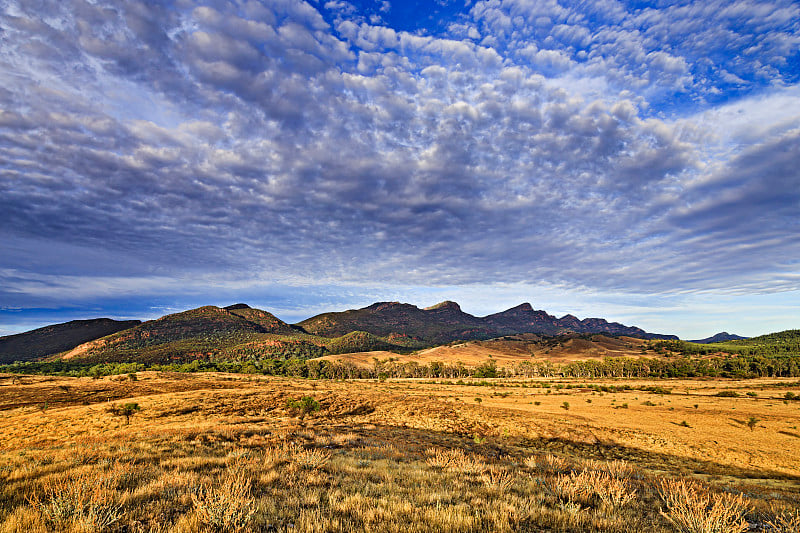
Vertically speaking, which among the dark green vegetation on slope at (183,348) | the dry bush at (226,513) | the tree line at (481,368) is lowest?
A: the tree line at (481,368)

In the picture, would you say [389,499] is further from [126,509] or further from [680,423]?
[680,423]

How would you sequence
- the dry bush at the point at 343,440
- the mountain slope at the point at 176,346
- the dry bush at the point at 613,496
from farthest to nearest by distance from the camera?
1. the mountain slope at the point at 176,346
2. the dry bush at the point at 343,440
3. the dry bush at the point at 613,496

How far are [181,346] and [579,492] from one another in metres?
185

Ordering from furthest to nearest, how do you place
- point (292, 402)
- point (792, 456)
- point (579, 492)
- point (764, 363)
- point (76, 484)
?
point (764, 363)
point (292, 402)
point (792, 456)
point (579, 492)
point (76, 484)

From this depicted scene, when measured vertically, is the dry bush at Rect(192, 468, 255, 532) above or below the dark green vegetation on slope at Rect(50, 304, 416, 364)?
above

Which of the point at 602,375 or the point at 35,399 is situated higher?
the point at 35,399

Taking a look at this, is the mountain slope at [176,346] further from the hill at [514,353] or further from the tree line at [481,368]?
the hill at [514,353]

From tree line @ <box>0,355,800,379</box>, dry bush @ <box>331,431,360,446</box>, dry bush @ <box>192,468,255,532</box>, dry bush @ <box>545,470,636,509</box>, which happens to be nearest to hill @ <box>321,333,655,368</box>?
tree line @ <box>0,355,800,379</box>

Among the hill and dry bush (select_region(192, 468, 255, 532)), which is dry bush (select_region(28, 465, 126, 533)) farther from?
the hill

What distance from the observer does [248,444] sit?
561 inches

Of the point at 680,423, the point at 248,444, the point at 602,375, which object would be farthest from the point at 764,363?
the point at 248,444

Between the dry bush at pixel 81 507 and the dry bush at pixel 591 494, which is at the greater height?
the dry bush at pixel 81 507

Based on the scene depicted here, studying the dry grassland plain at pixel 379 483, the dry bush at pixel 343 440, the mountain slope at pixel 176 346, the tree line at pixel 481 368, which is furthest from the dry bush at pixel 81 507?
the mountain slope at pixel 176 346

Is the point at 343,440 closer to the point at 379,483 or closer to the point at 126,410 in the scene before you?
the point at 379,483
